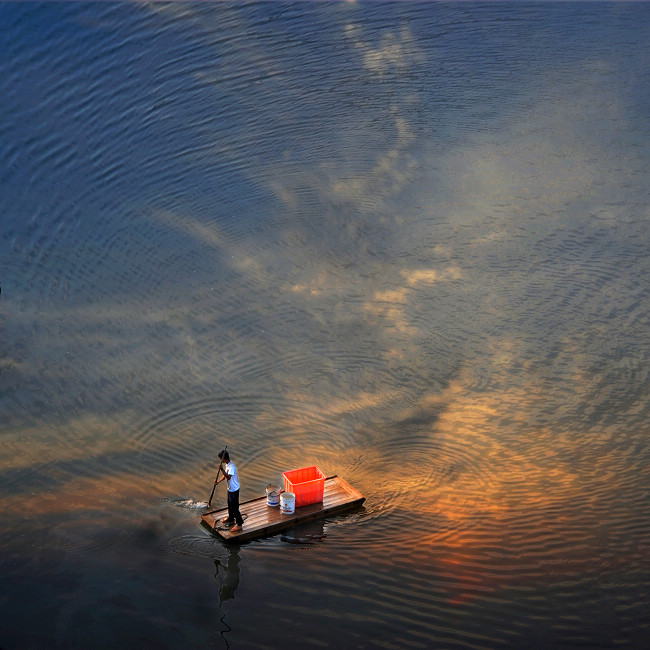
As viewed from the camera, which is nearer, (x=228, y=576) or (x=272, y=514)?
(x=228, y=576)

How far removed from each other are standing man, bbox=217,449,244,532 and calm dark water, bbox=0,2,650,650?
49 centimetres

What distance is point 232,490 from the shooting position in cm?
1059

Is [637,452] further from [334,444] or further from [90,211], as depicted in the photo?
[90,211]

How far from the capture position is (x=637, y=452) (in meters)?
12.4

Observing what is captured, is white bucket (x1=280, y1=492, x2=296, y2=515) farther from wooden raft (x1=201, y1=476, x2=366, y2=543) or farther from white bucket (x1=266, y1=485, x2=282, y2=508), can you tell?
white bucket (x1=266, y1=485, x2=282, y2=508)

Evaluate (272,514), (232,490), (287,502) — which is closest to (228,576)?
(232,490)

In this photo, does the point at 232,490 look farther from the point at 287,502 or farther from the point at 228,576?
the point at 228,576

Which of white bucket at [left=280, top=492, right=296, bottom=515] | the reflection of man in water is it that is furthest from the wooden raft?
the reflection of man in water

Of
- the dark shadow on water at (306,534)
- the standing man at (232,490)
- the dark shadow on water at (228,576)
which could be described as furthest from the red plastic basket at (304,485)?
the dark shadow on water at (228,576)

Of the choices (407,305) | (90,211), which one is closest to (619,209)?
(407,305)

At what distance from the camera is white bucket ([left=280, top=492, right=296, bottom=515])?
10.9 meters

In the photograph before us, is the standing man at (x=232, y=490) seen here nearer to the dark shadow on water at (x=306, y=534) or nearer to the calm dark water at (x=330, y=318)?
the calm dark water at (x=330, y=318)

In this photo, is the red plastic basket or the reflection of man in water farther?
the red plastic basket

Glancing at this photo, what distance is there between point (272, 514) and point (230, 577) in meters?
1.21
